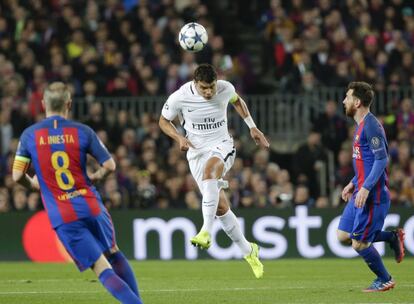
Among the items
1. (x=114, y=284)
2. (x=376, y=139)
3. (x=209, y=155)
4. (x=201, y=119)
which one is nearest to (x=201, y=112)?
(x=201, y=119)

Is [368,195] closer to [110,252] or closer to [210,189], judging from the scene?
[210,189]

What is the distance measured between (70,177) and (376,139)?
11.5 feet

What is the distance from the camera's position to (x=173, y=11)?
2162 centimetres

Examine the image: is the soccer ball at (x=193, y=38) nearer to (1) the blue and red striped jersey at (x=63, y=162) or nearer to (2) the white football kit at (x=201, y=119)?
(2) the white football kit at (x=201, y=119)

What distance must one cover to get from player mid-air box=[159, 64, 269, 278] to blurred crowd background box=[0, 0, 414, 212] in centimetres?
608

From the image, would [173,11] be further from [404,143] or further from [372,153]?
[372,153]

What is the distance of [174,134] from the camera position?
39.5 ft

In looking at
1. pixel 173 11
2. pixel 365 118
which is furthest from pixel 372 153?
pixel 173 11

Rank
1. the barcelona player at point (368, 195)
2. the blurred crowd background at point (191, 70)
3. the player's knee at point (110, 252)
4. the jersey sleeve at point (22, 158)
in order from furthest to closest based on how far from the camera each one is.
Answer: the blurred crowd background at point (191, 70)
the barcelona player at point (368, 195)
the player's knee at point (110, 252)
the jersey sleeve at point (22, 158)

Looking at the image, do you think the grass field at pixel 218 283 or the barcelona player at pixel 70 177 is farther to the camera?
the grass field at pixel 218 283

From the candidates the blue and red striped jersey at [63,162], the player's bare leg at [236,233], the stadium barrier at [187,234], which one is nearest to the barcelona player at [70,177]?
the blue and red striped jersey at [63,162]

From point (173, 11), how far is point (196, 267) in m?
7.31

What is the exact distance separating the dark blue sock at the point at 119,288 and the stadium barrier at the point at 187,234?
9.14 meters

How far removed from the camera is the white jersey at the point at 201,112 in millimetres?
12359
